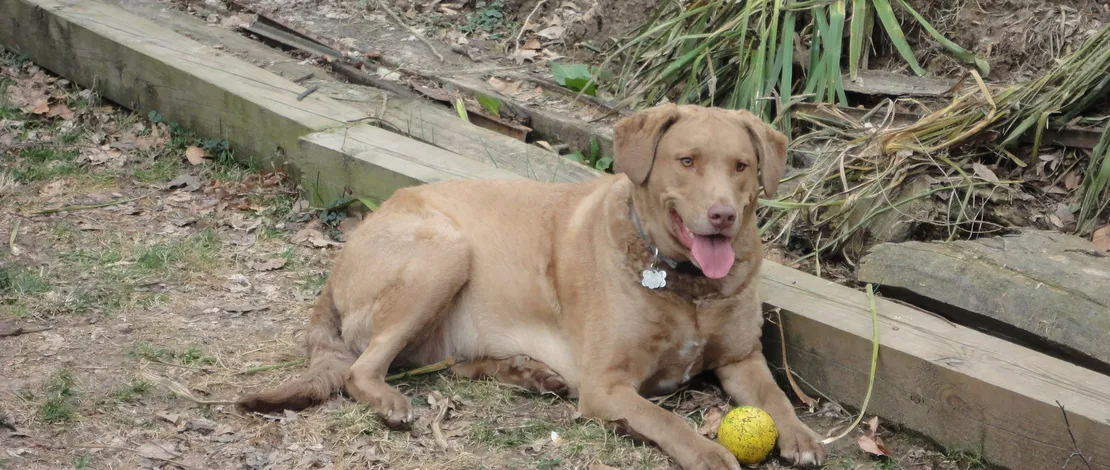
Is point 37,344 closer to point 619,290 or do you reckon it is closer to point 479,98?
point 619,290

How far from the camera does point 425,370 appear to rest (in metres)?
4.82

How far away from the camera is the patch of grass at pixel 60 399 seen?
411cm

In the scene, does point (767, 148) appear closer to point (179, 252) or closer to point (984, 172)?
point (984, 172)

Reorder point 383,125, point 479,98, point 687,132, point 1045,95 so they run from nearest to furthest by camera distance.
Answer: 1. point 687,132
2. point 1045,95
3. point 383,125
4. point 479,98

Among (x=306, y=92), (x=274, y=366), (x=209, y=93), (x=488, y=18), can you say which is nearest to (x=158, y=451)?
(x=274, y=366)

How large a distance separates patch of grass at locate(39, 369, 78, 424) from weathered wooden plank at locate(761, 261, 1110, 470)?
2796 millimetres

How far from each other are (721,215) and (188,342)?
2.48m

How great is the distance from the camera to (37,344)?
4.73m

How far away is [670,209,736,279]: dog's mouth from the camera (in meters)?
4.09

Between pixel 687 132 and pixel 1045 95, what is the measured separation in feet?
7.40

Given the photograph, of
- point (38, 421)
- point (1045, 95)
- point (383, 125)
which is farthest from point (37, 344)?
point (1045, 95)

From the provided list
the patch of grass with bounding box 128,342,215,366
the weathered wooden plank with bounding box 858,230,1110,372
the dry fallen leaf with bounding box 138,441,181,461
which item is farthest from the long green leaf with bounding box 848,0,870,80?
the dry fallen leaf with bounding box 138,441,181,461

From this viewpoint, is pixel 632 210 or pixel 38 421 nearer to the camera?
pixel 38 421

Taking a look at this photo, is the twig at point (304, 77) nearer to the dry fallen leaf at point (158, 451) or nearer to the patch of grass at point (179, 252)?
the patch of grass at point (179, 252)
